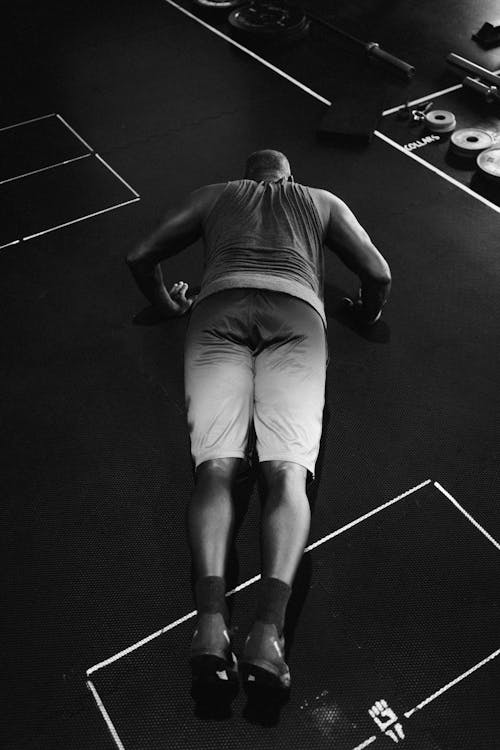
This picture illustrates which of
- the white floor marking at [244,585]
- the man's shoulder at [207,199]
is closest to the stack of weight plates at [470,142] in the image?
the man's shoulder at [207,199]

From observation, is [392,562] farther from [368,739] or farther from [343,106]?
[343,106]

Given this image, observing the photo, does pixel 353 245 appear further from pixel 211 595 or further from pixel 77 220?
pixel 77 220

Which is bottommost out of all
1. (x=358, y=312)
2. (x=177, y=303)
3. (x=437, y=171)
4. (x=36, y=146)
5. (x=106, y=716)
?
(x=36, y=146)

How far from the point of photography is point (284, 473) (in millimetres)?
2053

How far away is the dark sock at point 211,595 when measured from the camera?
6.10 ft

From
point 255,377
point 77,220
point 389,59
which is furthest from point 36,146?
point 255,377

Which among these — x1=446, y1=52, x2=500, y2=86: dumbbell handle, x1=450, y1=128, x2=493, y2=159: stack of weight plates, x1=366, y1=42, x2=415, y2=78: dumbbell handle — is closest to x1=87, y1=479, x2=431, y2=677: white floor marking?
x1=450, y1=128, x2=493, y2=159: stack of weight plates

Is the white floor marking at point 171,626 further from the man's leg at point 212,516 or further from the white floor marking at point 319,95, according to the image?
the white floor marking at point 319,95

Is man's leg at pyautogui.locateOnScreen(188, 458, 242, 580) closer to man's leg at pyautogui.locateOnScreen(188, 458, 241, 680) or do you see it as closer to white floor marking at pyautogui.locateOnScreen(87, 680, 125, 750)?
man's leg at pyautogui.locateOnScreen(188, 458, 241, 680)

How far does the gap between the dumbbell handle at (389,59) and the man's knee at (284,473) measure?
3.65 metres

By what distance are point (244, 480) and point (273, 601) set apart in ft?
2.22

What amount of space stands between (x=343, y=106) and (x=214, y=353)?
9.36 feet

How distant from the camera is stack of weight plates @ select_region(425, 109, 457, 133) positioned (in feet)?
13.9

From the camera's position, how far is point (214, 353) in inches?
88.1
